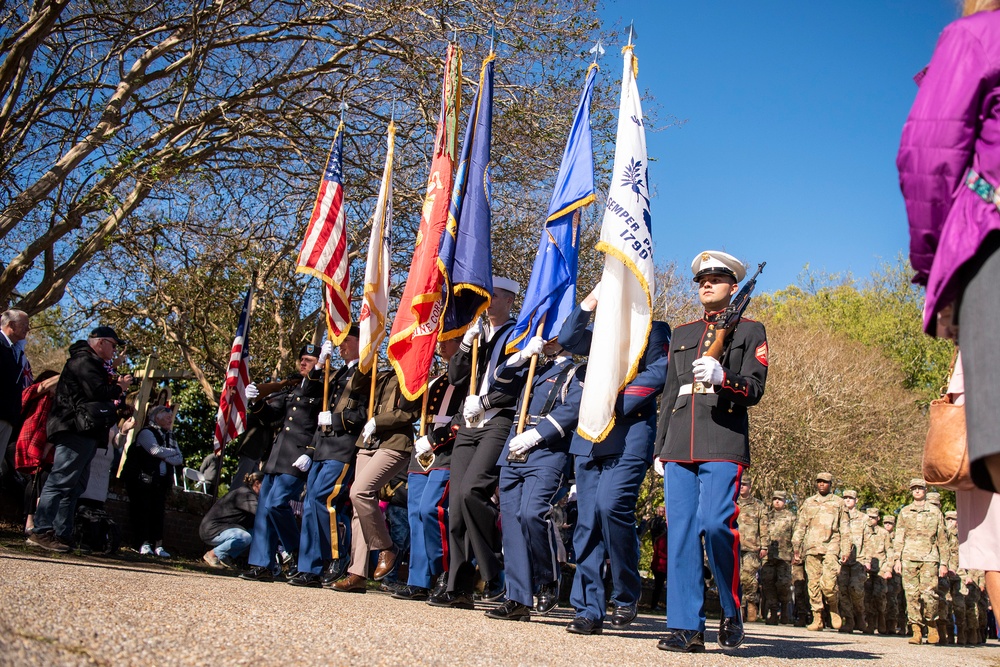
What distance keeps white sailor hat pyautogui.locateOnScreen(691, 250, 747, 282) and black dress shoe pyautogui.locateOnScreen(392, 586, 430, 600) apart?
354 centimetres

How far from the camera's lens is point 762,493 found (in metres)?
27.8

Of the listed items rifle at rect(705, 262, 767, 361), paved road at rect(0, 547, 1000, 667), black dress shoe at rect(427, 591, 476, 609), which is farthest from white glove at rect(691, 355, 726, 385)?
black dress shoe at rect(427, 591, 476, 609)

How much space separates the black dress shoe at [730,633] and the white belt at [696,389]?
4.18ft

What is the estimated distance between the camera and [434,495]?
7.82 metres

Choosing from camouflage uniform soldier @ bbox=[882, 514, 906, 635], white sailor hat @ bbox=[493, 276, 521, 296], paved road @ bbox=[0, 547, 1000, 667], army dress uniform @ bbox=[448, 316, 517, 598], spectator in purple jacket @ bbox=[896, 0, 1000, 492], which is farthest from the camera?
camouflage uniform soldier @ bbox=[882, 514, 906, 635]

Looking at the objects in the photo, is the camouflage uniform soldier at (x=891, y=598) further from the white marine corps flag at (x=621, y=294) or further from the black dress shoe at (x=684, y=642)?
the black dress shoe at (x=684, y=642)

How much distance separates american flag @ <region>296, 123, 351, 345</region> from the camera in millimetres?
9359

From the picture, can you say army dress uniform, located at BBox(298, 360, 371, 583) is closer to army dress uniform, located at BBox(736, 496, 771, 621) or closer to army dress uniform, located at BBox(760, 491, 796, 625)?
army dress uniform, located at BBox(736, 496, 771, 621)

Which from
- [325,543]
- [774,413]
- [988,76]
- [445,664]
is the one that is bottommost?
[445,664]

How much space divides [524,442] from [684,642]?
1.74m

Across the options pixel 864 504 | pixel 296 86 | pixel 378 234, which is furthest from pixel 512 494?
pixel 864 504

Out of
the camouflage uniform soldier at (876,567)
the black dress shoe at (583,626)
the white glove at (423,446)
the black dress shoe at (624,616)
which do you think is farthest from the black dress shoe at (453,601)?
the camouflage uniform soldier at (876,567)

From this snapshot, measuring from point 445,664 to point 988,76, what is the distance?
2.55 metres

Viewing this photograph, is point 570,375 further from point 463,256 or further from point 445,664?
point 445,664
